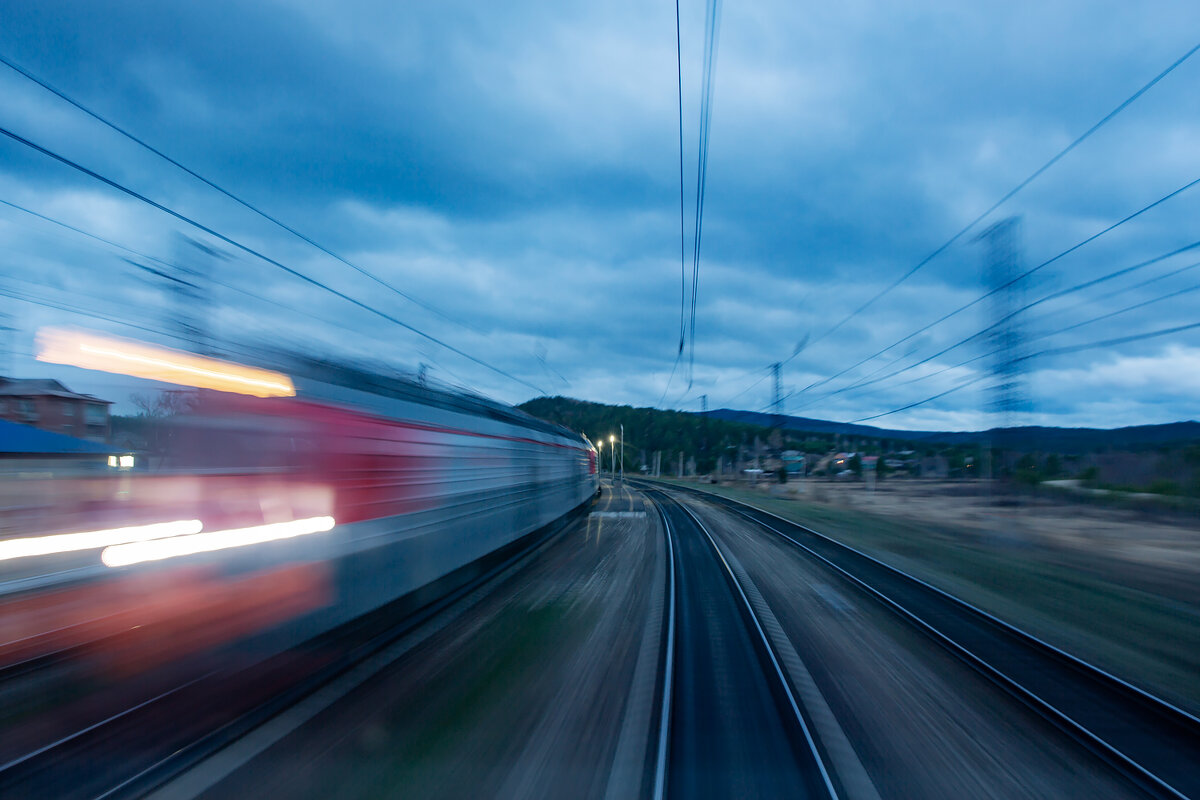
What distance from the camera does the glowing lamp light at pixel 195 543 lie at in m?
5.09

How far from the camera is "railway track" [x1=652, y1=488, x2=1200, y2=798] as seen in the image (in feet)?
16.1

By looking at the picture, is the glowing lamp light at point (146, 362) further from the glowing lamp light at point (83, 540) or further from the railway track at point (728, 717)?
the railway track at point (728, 717)

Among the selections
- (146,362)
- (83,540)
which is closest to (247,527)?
(83,540)

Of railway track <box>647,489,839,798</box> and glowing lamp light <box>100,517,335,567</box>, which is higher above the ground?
glowing lamp light <box>100,517,335,567</box>

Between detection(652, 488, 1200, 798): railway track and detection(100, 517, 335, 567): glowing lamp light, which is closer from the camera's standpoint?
detection(652, 488, 1200, 798): railway track

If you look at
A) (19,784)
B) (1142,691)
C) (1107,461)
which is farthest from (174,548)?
(1107,461)

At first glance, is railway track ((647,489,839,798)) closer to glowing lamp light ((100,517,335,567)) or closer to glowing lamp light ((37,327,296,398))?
glowing lamp light ((100,517,335,567))

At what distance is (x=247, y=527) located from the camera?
592 centimetres

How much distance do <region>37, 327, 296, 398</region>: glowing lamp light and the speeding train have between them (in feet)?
0.32

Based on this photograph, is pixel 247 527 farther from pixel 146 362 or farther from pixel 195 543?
pixel 146 362

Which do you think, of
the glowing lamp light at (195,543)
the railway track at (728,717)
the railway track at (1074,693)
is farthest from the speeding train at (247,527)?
the railway track at (1074,693)

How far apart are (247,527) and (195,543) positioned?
530 millimetres

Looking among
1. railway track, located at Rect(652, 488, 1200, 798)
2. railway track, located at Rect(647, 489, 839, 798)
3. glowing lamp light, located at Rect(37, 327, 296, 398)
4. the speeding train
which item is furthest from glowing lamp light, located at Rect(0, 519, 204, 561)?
railway track, located at Rect(652, 488, 1200, 798)

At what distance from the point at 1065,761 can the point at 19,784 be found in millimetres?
7456
